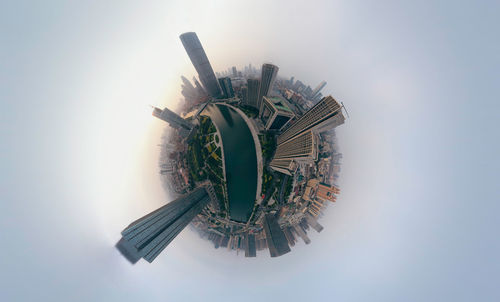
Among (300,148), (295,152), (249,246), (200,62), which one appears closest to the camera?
(300,148)

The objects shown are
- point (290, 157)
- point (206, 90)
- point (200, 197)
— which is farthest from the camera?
point (206, 90)

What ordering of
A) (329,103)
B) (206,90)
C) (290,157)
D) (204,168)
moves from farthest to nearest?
(206,90) < (204,168) < (290,157) < (329,103)

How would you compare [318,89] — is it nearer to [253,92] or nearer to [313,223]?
[253,92]

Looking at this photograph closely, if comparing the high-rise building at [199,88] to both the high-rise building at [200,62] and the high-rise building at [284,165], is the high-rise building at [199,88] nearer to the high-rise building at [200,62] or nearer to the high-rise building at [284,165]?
the high-rise building at [200,62]

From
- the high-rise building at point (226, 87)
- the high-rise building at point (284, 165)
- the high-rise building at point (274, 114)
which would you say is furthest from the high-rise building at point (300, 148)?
the high-rise building at point (226, 87)

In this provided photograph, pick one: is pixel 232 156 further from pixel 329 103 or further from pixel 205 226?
pixel 329 103

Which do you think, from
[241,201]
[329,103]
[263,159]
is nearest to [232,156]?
[263,159]

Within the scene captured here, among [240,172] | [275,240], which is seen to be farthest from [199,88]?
[275,240]
